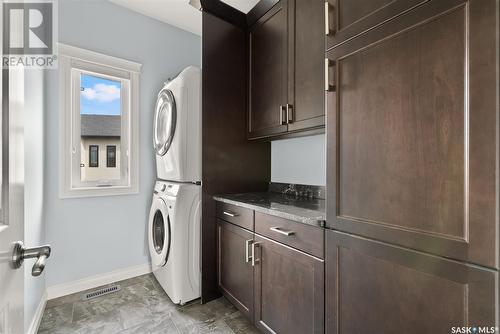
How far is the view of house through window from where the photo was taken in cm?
224

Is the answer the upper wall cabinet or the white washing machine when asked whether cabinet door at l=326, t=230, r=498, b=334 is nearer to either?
the upper wall cabinet

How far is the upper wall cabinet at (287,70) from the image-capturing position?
4.82ft

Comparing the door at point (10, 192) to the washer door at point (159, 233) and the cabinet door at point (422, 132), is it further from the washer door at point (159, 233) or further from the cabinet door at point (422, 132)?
the washer door at point (159, 233)

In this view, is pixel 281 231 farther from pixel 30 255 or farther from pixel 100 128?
pixel 100 128

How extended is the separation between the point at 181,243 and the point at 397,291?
57.9 inches

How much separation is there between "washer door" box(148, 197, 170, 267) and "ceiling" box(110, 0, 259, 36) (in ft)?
6.08

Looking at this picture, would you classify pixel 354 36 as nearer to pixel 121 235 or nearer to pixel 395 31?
pixel 395 31

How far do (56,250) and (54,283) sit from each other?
27 centimetres

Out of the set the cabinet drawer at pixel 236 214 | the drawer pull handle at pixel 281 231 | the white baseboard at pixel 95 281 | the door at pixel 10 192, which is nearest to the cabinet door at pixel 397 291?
the drawer pull handle at pixel 281 231

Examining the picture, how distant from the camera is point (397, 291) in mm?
858

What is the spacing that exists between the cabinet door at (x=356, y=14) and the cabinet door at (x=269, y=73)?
2.01 ft

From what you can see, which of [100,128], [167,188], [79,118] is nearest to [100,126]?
[100,128]

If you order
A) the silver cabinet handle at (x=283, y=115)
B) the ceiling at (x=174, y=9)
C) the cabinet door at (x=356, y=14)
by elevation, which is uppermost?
the ceiling at (x=174, y=9)

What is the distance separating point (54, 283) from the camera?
2021 millimetres
